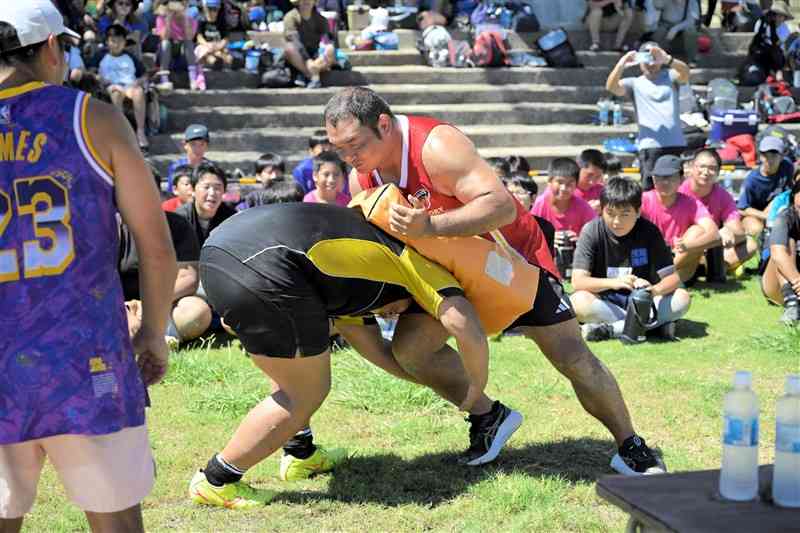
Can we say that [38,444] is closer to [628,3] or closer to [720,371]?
[720,371]

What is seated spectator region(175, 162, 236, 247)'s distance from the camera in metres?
7.77

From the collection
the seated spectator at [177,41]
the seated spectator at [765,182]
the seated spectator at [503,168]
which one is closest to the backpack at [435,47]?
the seated spectator at [177,41]

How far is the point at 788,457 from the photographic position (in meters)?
2.91

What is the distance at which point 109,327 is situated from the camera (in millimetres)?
2877

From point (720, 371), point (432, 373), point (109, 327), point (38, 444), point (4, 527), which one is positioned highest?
point (109, 327)

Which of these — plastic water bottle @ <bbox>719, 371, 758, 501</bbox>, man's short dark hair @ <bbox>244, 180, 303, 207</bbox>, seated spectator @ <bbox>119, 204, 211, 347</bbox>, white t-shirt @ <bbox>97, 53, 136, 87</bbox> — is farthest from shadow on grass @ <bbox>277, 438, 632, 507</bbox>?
white t-shirt @ <bbox>97, 53, 136, 87</bbox>

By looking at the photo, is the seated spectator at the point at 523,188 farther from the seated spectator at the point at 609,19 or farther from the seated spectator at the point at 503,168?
the seated spectator at the point at 609,19

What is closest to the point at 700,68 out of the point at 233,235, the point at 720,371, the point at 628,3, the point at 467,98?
the point at 628,3

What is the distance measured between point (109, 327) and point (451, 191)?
1904 mm

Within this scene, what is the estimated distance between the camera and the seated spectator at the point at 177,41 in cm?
1391

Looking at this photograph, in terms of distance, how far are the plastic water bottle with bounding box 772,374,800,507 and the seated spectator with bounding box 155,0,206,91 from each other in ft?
38.2

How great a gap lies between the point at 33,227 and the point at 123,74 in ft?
34.6

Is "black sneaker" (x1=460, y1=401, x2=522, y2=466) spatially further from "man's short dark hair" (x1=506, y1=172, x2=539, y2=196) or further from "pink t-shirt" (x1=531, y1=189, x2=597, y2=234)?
"man's short dark hair" (x1=506, y1=172, x2=539, y2=196)

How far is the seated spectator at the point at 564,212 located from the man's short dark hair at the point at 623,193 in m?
1.39
